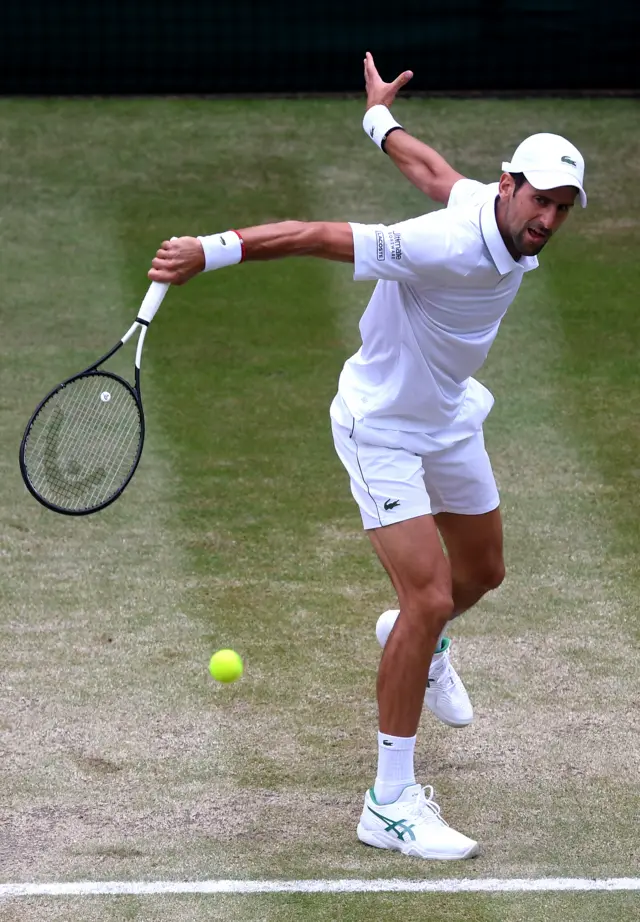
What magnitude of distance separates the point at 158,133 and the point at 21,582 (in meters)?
6.04

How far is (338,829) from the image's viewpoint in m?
5.22

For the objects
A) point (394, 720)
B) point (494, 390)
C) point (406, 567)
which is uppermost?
point (406, 567)

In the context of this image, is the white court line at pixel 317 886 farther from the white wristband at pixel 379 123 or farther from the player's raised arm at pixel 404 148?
the white wristband at pixel 379 123

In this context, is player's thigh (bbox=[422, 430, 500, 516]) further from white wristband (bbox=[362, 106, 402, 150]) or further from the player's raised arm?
white wristband (bbox=[362, 106, 402, 150])

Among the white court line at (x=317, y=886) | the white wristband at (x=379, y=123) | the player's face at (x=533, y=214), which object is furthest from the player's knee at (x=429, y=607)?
the white wristband at (x=379, y=123)

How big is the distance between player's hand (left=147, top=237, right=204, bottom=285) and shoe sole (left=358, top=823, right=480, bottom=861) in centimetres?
195

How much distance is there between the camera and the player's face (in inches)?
196

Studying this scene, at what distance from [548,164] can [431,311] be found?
2.05 ft

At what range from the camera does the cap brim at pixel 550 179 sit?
492 centimetres

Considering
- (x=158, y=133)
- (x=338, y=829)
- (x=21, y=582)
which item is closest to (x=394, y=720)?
(x=338, y=829)

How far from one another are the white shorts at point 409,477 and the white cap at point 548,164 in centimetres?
101

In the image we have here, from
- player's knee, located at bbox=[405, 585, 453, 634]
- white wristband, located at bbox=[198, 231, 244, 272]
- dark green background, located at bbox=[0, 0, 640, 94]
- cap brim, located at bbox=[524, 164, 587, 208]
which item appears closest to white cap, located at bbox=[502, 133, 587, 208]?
cap brim, located at bbox=[524, 164, 587, 208]

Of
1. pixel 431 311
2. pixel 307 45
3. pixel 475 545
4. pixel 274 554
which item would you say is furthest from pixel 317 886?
pixel 307 45

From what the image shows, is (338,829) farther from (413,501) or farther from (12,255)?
(12,255)
